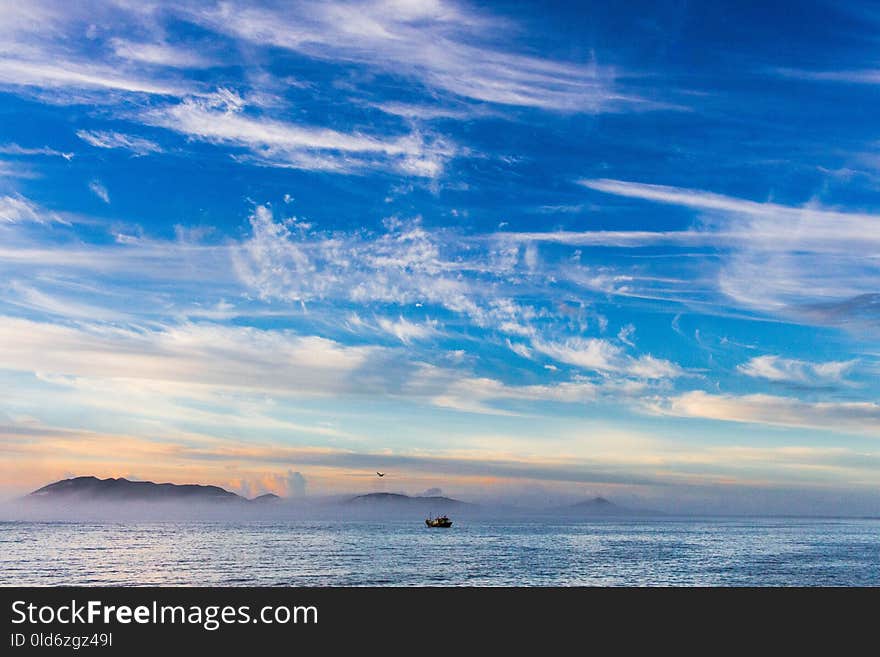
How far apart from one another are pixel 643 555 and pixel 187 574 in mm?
82511
